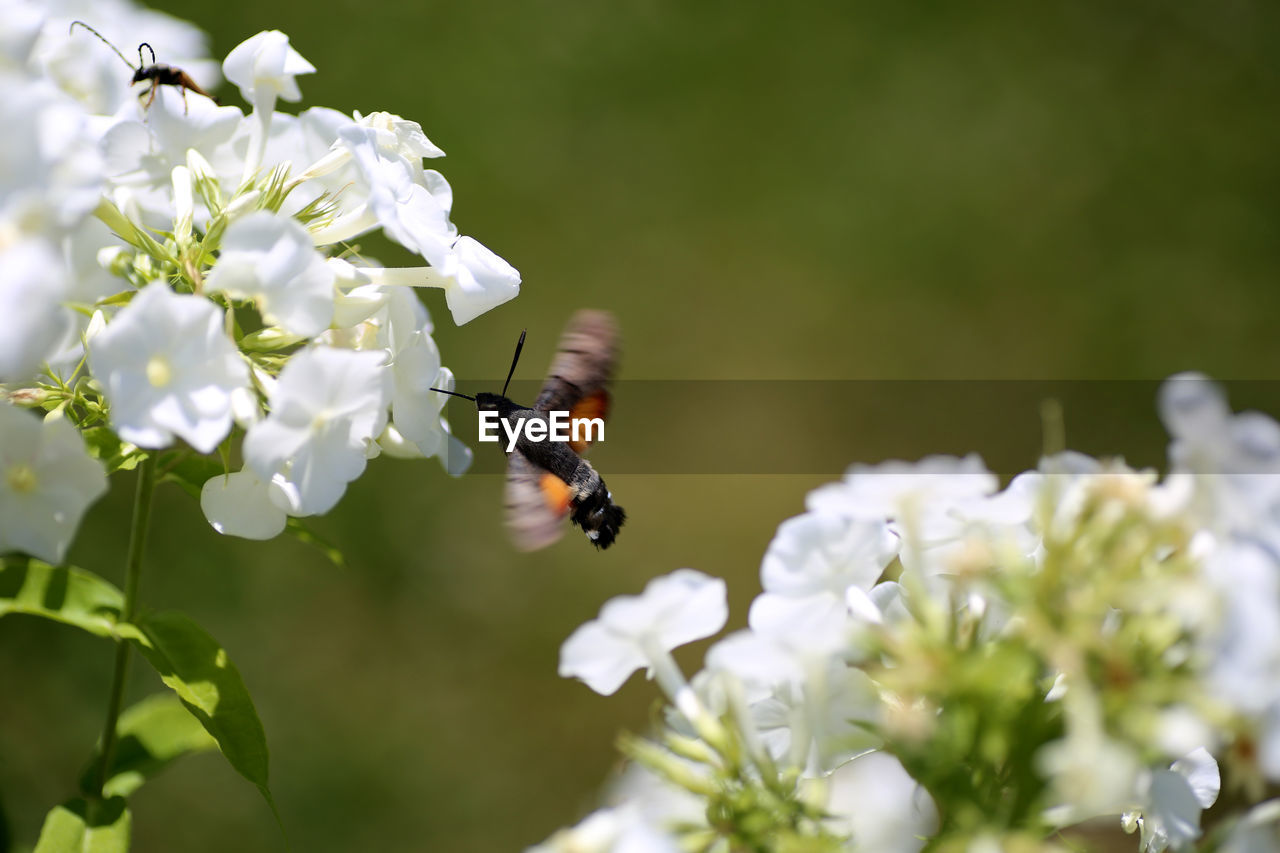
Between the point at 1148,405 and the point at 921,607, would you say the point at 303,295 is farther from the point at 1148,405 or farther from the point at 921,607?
the point at 1148,405

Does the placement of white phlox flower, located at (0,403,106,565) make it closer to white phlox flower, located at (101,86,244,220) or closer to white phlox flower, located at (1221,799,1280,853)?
white phlox flower, located at (101,86,244,220)

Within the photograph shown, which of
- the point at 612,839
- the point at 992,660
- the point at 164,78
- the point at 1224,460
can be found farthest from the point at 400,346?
the point at 1224,460

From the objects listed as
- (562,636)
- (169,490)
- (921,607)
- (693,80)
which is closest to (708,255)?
(693,80)

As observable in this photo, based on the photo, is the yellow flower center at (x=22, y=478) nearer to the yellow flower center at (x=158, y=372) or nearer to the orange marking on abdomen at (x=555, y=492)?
the yellow flower center at (x=158, y=372)

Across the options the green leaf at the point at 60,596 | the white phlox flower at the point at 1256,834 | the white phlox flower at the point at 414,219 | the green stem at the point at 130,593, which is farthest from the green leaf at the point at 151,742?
the white phlox flower at the point at 1256,834

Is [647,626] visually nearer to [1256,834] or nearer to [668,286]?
[1256,834]
